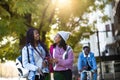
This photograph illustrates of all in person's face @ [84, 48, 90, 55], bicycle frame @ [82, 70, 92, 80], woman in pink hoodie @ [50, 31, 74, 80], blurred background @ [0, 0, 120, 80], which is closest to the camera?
woman in pink hoodie @ [50, 31, 74, 80]

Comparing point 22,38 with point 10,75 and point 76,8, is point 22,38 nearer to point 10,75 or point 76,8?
point 76,8

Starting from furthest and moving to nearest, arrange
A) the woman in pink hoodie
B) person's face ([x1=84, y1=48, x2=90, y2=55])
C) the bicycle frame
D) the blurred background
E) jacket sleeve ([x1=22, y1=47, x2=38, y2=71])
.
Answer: the blurred background
the bicycle frame
person's face ([x1=84, y1=48, x2=90, y2=55])
the woman in pink hoodie
jacket sleeve ([x1=22, y1=47, x2=38, y2=71])

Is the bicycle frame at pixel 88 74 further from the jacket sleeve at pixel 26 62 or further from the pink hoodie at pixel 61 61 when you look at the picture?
the jacket sleeve at pixel 26 62

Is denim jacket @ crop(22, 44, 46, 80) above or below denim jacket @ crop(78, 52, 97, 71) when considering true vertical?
below

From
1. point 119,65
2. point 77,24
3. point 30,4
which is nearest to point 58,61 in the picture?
point 30,4

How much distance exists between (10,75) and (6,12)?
88.9 m

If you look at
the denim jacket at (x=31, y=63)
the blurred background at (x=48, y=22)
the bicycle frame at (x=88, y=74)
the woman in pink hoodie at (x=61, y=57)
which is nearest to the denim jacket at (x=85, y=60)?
the bicycle frame at (x=88, y=74)

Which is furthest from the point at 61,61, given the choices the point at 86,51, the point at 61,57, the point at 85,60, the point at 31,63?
the point at 85,60

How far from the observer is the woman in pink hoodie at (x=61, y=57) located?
8.73 meters

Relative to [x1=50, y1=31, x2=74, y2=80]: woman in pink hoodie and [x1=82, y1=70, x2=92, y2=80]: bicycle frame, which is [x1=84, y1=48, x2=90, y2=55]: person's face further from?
[x1=50, y1=31, x2=74, y2=80]: woman in pink hoodie

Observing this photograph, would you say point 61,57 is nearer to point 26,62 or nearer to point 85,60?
point 26,62

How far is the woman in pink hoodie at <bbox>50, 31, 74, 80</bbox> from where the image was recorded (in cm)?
873

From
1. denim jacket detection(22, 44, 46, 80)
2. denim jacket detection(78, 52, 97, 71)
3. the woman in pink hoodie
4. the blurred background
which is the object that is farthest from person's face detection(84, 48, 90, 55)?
denim jacket detection(22, 44, 46, 80)

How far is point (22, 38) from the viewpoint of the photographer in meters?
19.0
